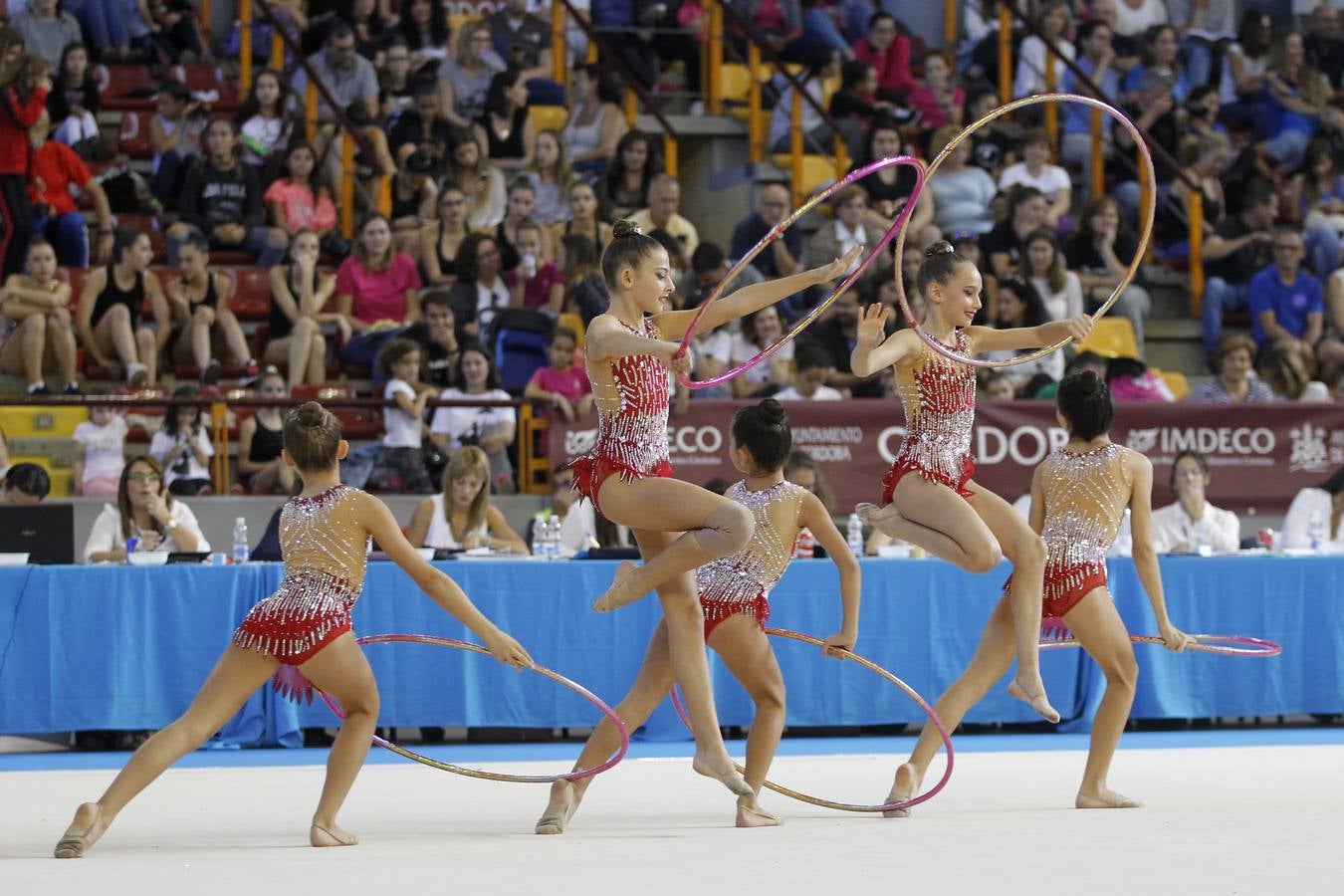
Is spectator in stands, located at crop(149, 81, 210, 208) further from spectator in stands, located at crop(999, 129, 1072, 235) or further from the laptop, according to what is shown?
spectator in stands, located at crop(999, 129, 1072, 235)

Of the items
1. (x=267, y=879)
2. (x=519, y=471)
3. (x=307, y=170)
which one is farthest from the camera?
(x=307, y=170)

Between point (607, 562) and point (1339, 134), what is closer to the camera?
point (607, 562)

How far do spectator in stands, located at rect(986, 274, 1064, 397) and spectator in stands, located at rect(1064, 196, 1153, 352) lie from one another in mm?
1197

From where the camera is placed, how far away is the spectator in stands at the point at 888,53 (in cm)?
1519

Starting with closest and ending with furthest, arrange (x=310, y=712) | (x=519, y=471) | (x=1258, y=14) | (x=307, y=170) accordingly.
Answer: (x=310, y=712) < (x=519, y=471) < (x=307, y=170) < (x=1258, y=14)

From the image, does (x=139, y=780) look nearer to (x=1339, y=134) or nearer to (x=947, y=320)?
(x=947, y=320)

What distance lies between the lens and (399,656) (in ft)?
28.9

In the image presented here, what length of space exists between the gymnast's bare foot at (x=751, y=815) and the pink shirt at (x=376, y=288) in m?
6.98

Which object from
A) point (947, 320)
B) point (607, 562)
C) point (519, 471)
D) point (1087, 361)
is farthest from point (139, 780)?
point (1087, 361)

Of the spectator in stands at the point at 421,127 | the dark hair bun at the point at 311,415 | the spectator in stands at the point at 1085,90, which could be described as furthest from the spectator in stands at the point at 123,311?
the spectator in stands at the point at 1085,90

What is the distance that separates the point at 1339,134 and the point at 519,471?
7624mm

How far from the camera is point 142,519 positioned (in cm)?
927

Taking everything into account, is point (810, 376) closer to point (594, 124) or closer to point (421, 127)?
point (594, 124)

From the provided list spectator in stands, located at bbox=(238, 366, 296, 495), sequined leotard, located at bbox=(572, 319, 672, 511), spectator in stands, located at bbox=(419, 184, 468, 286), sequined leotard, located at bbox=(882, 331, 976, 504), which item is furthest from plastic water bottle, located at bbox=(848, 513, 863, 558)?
spectator in stands, located at bbox=(419, 184, 468, 286)
